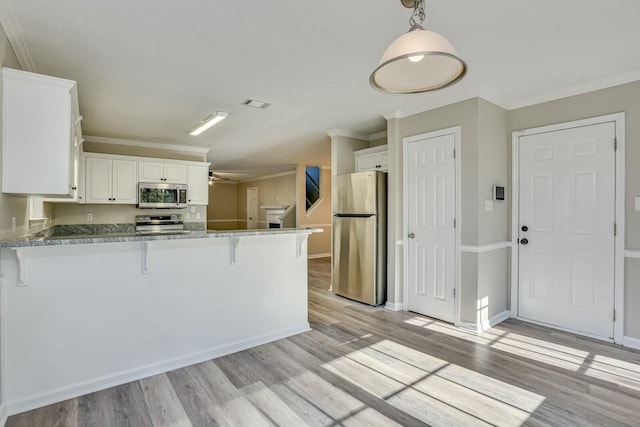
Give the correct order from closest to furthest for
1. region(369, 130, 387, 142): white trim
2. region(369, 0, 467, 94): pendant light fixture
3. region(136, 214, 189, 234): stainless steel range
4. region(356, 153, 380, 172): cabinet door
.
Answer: region(369, 0, 467, 94): pendant light fixture
region(356, 153, 380, 172): cabinet door
region(369, 130, 387, 142): white trim
region(136, 214, 189, 234): stainless steel range

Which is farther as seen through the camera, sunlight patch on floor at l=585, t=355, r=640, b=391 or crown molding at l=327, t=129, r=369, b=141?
crown molding at l=327, t=129, r=369, b=141

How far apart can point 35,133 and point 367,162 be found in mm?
3779

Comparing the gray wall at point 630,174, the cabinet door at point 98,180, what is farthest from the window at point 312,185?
the gray wall at point 630,174

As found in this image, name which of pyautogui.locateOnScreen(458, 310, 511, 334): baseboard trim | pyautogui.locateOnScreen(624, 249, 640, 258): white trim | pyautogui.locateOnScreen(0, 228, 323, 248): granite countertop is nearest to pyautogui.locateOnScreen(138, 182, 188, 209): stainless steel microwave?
pyautogui.locateOnScreen(0, 228, 323, 248): granite countertop

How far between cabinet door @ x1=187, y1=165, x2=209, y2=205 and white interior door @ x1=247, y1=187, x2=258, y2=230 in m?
5.31

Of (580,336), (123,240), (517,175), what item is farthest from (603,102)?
(123,240)

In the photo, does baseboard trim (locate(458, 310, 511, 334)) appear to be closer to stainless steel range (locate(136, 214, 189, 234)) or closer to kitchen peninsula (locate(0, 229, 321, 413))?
kitchen peninsula (locate(0, 229, 321, 413))

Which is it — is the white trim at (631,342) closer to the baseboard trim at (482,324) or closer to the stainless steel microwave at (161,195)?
the baseboard trim at (482,324)

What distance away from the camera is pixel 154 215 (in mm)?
5672

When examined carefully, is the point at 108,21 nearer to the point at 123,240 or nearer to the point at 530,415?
the point at 123,240

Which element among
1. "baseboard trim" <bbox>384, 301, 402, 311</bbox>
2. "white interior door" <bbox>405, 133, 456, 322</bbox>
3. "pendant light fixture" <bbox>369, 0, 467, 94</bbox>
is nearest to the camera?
"pendant light fixture" <bbox>369, 0, 467, 94</bbox>

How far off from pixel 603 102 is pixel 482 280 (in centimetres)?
204

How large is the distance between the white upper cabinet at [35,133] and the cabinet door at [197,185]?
139 inches

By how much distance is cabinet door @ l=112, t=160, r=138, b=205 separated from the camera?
200 inches
